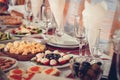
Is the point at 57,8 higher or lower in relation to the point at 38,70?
higher

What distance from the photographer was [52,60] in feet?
4.35

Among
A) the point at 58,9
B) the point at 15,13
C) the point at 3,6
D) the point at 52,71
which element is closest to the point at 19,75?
the point at 52,71

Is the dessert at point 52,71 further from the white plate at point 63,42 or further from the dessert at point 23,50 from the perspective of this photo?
the white plate at point 63,42

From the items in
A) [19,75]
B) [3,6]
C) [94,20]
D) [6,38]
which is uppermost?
[3,6]

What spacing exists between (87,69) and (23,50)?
1.51ft

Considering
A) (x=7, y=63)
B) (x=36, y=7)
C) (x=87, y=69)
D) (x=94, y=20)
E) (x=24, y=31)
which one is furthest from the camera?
(x=36, y=7)

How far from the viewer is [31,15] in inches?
87.7

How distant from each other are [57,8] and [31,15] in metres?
0.48

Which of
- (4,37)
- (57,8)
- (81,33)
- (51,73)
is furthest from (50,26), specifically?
(51,73)

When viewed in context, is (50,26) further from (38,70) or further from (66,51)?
(38,70)

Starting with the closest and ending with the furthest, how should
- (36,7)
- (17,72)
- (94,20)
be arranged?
(17,72), (94,20), (36,7)

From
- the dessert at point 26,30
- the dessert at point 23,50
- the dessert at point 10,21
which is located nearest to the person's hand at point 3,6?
the dessert at point 10,21

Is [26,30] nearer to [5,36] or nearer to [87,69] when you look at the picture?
[5,36]

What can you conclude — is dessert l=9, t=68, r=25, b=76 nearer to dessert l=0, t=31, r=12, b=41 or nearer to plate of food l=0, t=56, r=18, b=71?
plate of food l=0, t=56, r=18, b=71
